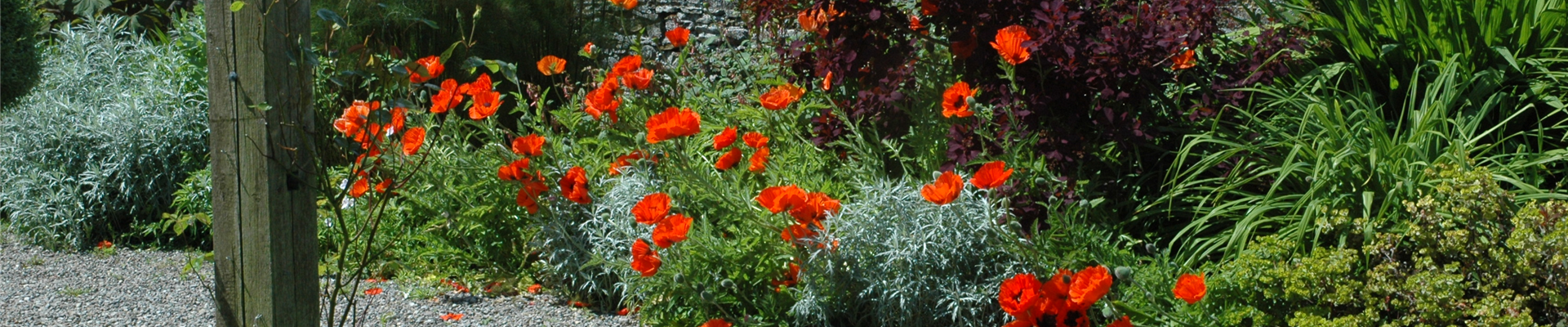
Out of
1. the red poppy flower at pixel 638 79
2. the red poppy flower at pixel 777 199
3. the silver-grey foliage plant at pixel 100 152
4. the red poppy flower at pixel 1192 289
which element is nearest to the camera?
the red poppy flower at pixel 1192 289

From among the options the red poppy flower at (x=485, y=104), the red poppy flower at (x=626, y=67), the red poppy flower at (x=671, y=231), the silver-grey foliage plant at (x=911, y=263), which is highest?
the red poppy flower at (x=626, y=67)

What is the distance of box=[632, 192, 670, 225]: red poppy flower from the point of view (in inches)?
107

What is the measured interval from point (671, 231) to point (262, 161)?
896mm

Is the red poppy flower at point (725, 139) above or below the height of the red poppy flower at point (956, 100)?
below

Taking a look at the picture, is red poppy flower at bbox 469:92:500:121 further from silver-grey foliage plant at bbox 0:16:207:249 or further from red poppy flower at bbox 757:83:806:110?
silver-grey foliage plant at bbox 0:16:207:249

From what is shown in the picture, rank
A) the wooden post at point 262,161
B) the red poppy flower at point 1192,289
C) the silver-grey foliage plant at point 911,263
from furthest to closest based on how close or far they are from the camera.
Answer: the silver-grey foliage plant at point 911,263
the red poppy flower at point 1192,289
the wooden post at point 262,161

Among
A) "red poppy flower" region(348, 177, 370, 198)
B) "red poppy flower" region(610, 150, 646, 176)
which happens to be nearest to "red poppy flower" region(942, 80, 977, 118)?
"red poppy flower" region(610, 150, 646, 176)

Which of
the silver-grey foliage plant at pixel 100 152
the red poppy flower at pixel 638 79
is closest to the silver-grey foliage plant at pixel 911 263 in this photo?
the red poppy flower at pixel 638 79

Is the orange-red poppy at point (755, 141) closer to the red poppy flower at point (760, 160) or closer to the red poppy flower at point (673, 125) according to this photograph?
the red poppy flower at point (760, 160)

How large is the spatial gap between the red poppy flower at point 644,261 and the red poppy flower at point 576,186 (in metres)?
0.54

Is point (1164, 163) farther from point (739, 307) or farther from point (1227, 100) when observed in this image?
point (739, 307)

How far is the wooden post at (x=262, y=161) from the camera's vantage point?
2.10m

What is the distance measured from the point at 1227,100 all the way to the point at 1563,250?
109cm

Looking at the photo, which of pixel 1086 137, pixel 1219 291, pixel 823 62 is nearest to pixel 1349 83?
pixel 1086 137
